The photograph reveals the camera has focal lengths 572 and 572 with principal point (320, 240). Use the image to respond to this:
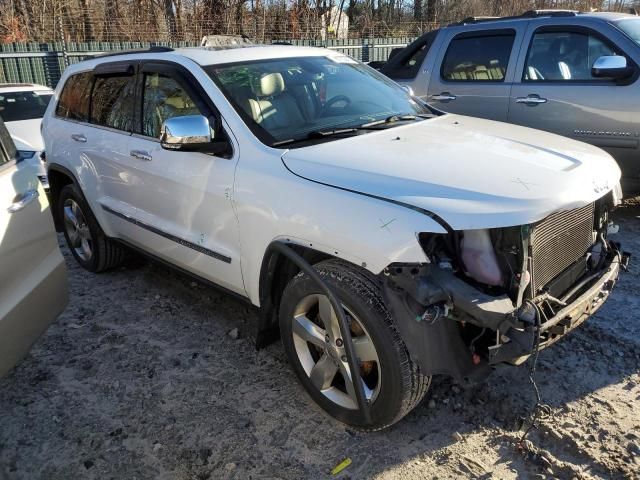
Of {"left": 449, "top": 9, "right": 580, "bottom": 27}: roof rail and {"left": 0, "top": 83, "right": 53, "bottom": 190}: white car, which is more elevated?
{"left": 449, "top": 9, "right": 580, "bottom": 27}: roof rail

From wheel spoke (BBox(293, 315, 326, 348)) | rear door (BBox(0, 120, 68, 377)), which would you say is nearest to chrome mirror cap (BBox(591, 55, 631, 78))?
wheel spoke (BBox(293, 315, 326, 348))

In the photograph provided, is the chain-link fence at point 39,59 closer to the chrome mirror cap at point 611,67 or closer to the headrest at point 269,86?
the chrome mirror cap at point 611,67

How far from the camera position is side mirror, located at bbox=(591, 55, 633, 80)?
16.8ft

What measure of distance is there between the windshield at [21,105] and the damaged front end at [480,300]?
26.3 feet

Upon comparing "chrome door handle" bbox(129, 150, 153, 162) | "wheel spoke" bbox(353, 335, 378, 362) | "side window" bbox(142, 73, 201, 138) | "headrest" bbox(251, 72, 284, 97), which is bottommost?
"wheel spoke" bbox(353, 335, 378, 362)

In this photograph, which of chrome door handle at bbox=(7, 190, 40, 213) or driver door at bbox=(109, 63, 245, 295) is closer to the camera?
chrome door handle at bbox=(7, 190, 40, 213)

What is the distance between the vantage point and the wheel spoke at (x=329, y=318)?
2725mm

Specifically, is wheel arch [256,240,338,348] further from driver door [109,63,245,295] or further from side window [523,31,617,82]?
side window [523,31,617,82]

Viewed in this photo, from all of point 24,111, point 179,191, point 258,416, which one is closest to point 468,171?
point 258,416

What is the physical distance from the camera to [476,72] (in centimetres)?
628

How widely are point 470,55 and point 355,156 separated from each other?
13.7ft

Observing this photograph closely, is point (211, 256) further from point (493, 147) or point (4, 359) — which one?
point (493, 147)

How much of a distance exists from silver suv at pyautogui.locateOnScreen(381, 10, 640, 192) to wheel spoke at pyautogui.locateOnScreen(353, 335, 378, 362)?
3903 mm

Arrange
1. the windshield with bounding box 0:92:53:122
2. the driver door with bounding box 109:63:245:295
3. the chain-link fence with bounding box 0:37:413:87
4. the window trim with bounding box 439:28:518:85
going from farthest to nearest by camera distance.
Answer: the chain-link fence with bounding box 0:37:413:87, the windshield with bounding box 0:92:53:122, the window trim with bounding box 439:28:518:85, the driver door with bounding box 109:63:245:295
